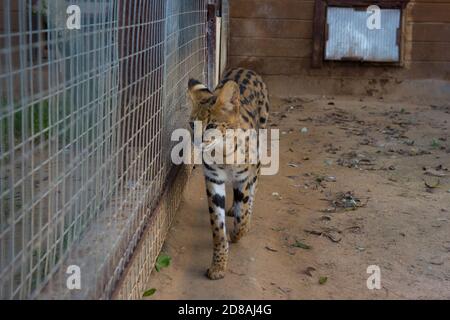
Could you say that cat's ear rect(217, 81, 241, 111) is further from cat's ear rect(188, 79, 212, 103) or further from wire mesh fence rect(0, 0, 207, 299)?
wire mesh fence rect(0, 0, 207, 299)

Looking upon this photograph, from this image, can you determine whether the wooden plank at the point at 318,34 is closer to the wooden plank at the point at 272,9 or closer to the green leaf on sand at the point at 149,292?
the wooden plank at the point at 272,9

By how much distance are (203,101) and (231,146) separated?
352mm

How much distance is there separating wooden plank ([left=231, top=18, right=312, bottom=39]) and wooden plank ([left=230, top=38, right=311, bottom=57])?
0.27 feet

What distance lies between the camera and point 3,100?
2053 mm

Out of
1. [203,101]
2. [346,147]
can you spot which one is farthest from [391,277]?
[346,147]

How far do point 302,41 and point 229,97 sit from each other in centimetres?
661

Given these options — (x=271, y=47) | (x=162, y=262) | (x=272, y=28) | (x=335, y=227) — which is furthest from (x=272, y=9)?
(x=162, y=262)

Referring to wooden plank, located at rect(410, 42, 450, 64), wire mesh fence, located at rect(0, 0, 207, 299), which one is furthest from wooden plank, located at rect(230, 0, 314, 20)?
wire mesh fence, located at rect(0, 0, 207, 299)

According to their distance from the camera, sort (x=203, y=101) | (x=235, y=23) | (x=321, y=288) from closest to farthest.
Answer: (x=321, y=288)
(x=203, y=101)
(x=235, y=23)

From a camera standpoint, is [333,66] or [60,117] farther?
[333,66]

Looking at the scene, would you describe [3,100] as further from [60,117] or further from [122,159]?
[122,159]

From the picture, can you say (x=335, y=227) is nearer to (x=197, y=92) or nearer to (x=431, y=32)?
(x=197, y=92)

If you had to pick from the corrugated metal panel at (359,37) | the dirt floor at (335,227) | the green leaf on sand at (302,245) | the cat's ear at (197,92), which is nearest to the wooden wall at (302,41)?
the corrugated metal panel at (359,37)

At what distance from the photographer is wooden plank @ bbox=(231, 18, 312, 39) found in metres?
10.2
